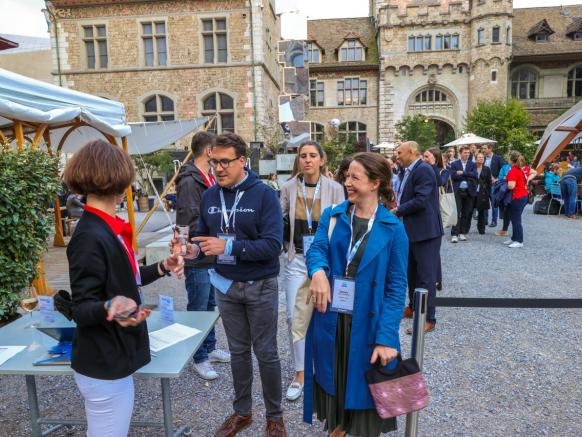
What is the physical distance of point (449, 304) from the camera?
2.71 meters

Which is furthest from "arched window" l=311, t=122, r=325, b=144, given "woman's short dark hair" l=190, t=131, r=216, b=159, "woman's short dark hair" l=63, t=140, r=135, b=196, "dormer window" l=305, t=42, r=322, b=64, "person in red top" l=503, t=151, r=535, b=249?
"woman's short dark hair" l=63, t=140, r=135, b=196

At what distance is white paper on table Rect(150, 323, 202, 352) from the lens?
2.21 m

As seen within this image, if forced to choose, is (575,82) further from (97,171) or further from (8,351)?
(8,351)

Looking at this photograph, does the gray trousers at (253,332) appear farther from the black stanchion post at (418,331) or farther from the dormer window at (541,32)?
the dormer window at (541,32)

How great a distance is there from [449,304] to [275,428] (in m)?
A: 1.28

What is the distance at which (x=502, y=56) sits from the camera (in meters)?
29.1

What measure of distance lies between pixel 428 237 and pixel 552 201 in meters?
10.7

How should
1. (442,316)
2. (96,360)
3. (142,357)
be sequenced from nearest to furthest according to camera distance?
(96,360)
(142,357)
(442,316)

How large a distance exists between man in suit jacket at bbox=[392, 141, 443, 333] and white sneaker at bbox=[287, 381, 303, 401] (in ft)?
5.19

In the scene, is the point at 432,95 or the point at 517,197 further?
the point at 432,95

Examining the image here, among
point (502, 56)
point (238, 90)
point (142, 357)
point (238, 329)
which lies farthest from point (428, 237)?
point (502, 56)

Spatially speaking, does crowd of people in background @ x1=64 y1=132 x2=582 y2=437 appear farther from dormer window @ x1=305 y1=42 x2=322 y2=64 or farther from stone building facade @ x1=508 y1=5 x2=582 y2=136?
stone building facade @ x1=508 y1=5 x2=582 y2=136

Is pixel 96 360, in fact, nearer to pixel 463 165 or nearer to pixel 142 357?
pixel 142 357

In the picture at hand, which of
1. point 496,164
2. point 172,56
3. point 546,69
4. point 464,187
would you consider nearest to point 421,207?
point 464,187
